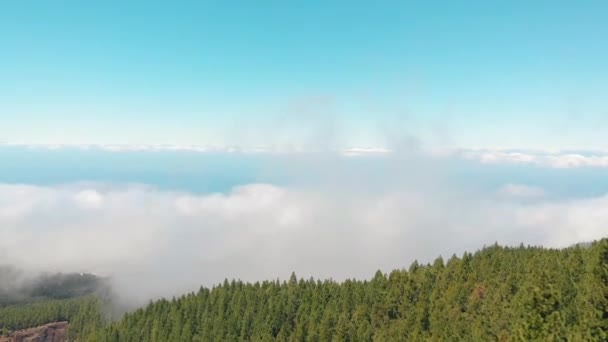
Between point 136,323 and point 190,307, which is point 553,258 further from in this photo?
point 136,323

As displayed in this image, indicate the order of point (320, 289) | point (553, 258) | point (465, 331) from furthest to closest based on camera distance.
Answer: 1. point (320, 289)
2. point (553, 258)
3. point (465, 331)

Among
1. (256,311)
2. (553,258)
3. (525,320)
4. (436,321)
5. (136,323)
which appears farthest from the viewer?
(136,323)

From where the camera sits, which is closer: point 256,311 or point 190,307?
point 256,311

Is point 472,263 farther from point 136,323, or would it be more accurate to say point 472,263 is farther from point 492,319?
point 136,323

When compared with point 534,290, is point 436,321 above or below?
below

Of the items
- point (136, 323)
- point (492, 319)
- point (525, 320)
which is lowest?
point (136, 323)

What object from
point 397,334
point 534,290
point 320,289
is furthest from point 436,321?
point 320,289
